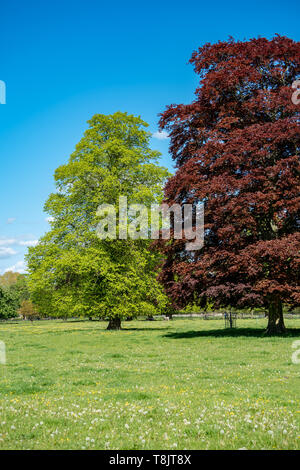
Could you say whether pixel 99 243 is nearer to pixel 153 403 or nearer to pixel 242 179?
pixel 242 179

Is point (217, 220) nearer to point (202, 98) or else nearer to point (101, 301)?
point (202, 98)

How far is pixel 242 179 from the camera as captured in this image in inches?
837

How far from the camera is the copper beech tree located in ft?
67.7

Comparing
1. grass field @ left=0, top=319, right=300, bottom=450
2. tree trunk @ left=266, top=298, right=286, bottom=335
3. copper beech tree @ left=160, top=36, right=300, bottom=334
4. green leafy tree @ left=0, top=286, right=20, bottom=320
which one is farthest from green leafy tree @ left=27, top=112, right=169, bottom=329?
green leafy tree @ left=0, top=286, right=20, bottom=320

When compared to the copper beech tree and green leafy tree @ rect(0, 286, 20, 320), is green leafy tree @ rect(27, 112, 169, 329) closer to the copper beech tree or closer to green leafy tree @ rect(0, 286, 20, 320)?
the copper beech tree

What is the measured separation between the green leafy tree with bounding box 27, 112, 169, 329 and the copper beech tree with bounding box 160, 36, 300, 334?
6.67m

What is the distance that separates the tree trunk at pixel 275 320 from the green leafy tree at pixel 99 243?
10097 millimetres

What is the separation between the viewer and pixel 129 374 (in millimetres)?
11641

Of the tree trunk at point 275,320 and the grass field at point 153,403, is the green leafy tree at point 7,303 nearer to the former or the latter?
the tree trunk at point 275,320

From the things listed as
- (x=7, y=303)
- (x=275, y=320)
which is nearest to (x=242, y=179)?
(x=275, y=320)

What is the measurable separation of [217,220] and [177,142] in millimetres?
7949

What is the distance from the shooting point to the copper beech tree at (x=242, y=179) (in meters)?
20.6

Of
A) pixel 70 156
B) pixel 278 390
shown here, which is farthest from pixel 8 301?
pixel 278 390

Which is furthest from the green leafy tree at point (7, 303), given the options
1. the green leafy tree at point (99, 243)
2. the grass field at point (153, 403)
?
the grass field at point (153, 403)
